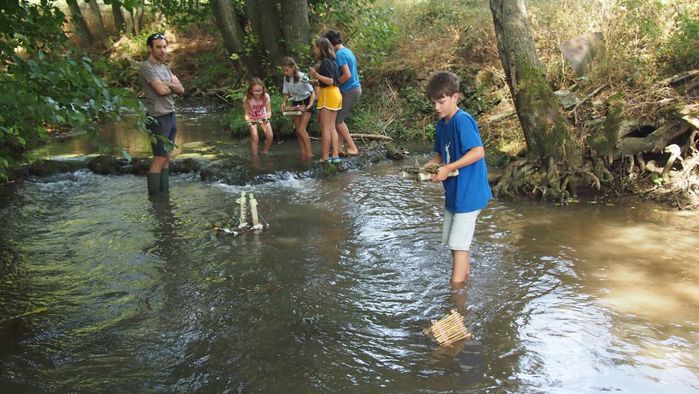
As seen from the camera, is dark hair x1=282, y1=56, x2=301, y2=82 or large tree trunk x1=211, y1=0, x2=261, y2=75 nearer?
dark hair x1=282, y1=56, x2=301, y2=82

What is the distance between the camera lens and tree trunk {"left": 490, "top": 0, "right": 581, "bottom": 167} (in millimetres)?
7781

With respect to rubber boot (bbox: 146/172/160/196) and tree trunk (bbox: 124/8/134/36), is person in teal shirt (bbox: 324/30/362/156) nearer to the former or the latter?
rubber boot (bbox: 146/172/160/196)

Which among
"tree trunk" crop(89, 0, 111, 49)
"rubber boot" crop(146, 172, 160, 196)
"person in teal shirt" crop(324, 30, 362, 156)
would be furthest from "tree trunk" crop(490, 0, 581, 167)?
"tree trunk" crop(89, 0, 111, 49)

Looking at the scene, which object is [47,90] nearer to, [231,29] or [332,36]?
[332,36]

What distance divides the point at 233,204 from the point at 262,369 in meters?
4.36

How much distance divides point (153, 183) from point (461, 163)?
529cm

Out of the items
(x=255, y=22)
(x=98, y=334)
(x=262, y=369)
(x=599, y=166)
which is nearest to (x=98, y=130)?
(x=98, y=334)

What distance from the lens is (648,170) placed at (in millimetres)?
7875

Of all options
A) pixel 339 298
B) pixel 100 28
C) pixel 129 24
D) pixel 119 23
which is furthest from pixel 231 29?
pixel 100 28

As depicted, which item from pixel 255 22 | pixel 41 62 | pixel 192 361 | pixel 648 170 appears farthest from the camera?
pixel 255 22

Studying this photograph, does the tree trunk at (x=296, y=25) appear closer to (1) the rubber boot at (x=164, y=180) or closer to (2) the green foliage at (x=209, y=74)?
(1) the rubber boot at (x=164, y=180)

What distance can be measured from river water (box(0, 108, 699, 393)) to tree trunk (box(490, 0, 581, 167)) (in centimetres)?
91

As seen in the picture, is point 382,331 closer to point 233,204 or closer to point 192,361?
point 192,361

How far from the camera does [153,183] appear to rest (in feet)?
27.0
